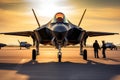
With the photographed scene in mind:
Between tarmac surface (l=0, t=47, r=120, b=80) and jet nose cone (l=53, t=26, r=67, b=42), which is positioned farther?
jet nose cone (l=53, t=26, r=67, b=42)

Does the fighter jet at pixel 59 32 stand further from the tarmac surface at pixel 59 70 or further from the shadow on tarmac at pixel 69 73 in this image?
the shadow on tarmac at pixel 69 73

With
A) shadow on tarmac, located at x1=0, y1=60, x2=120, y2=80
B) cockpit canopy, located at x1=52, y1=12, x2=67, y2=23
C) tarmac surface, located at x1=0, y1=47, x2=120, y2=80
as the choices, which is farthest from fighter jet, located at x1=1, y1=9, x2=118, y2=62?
shadow on tarmac, located at x1=0, y1=60, x2=120, y2=80

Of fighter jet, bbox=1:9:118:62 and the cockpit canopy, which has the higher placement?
the cockpit canopy

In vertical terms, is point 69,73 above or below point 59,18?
below

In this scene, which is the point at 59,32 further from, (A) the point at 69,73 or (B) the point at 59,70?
(A) the point at 69,73

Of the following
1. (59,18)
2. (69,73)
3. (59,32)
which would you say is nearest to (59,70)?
(69,73)

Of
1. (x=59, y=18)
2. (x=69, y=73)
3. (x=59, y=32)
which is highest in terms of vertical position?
(x=59, y=18)

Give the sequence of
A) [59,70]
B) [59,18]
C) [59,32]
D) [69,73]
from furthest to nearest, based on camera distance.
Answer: [59,18], [59,32], [59,70], [69,73]

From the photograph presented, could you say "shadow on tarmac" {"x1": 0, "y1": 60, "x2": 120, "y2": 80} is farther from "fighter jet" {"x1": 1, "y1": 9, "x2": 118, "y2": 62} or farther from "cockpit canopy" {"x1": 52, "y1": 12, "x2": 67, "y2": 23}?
"cockpit canopy" {"x1": 52, "y1": 12, "x2": 67, "y2": 23}

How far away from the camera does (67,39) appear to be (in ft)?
63.8

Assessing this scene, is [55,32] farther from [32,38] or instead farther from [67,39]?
[32,38]

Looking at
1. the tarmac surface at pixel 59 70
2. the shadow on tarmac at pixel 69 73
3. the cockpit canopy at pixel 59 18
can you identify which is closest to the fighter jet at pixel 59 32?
the cockpit canopy at pixel 59 18

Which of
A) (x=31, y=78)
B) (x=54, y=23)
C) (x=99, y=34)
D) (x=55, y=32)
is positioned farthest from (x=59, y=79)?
(x=99, y=34)

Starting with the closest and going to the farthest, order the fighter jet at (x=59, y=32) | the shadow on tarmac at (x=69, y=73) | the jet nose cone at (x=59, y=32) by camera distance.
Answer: the shadow on tarmac at (x=69, y=73)
the jet nose cone at (x=59, y=32)
the fighter jet at (x=59, y=32)
